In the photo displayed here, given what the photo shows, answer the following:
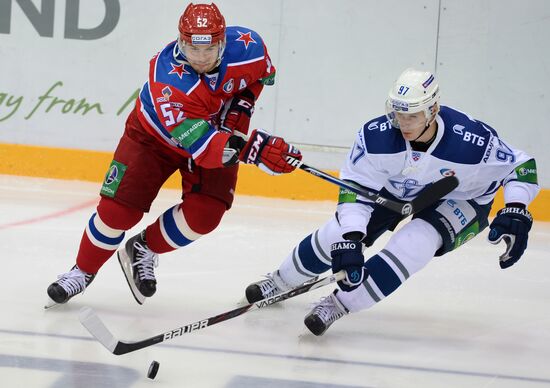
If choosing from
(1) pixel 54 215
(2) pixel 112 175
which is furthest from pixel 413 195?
(1) pixel 54 215

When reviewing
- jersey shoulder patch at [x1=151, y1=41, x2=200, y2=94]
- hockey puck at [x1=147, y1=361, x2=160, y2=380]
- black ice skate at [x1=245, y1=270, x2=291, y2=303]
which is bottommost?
black ice skate at [x1=245, y1=270, x2=291, y2=303]

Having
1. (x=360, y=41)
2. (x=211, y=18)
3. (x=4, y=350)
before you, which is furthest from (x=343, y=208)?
(x=360, y=41)

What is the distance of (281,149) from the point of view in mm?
2854

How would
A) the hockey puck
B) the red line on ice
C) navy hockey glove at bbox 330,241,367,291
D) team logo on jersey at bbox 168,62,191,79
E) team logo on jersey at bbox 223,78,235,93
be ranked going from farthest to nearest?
the red line on ice → team logo on jersey at bbox 223,78,235,93 → team logo on jersey at bbox 168,62,191,79 → navy hockey glove at bbox 330,241,367,291 → the hockey puck

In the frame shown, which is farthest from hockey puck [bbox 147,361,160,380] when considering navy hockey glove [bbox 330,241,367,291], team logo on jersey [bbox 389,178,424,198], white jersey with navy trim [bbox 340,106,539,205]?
team logo on jersey [bbox 389,178,424,198]

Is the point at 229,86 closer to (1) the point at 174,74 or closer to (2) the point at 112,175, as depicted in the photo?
(1) the point at 174,74

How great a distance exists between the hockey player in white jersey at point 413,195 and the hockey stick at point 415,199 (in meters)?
0.02

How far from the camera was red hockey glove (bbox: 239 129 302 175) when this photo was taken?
2.85m

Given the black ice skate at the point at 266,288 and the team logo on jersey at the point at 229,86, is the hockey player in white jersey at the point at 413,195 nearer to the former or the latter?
the black ice skate at the point at 266,288

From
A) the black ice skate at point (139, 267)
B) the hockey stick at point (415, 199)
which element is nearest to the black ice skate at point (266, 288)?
the black ice skate at point (139, 267)

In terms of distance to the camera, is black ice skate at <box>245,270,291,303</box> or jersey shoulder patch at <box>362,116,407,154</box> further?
black ice skate at <box>245,270,291,303</box>

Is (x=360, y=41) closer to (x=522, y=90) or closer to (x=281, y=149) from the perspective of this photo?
(x=522, y=90)

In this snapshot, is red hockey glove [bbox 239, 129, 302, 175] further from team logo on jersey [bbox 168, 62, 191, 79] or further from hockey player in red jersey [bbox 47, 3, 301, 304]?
team logo on jersey [bbox 168, 62, 191, 79]

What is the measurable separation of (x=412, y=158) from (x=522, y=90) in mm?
2583
